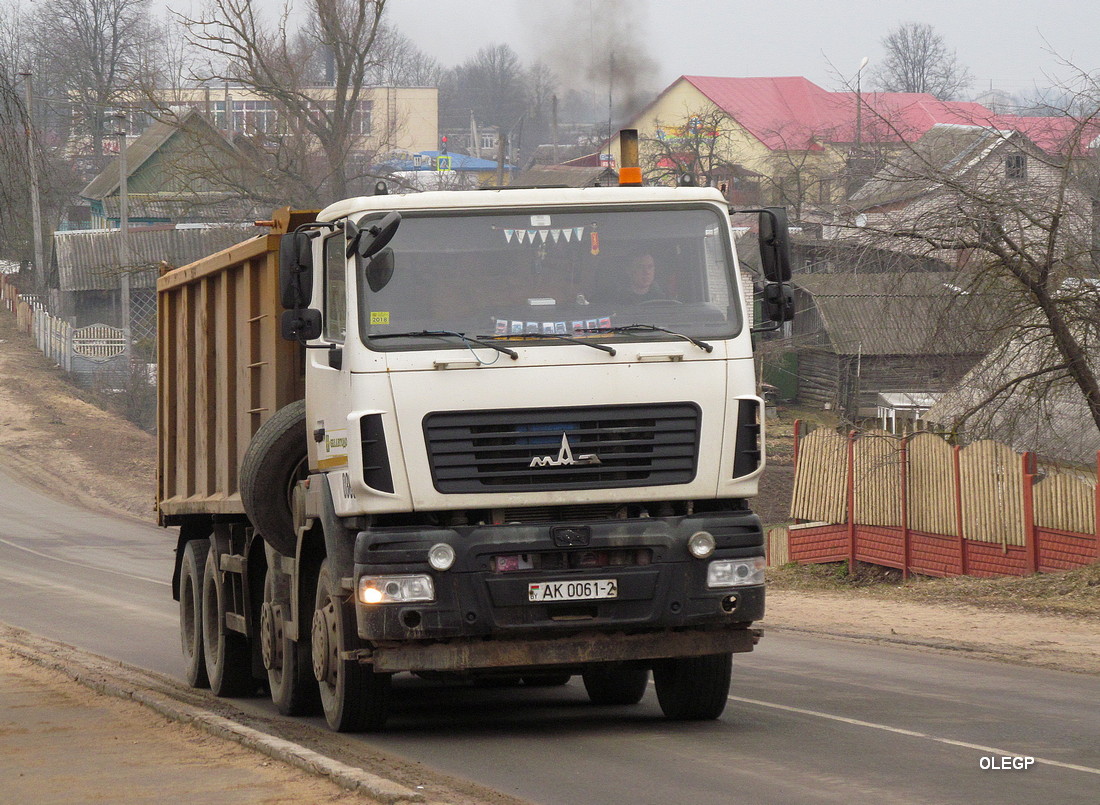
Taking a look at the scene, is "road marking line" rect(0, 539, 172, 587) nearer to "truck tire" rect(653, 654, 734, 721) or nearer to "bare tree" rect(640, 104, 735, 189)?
"truck tire" rect(653, 654, 734, 721)

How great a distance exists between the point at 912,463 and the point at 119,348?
119 ft

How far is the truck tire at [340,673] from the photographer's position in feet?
27.3

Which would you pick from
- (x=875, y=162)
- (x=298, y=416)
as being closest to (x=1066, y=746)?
(x=298, y=416)

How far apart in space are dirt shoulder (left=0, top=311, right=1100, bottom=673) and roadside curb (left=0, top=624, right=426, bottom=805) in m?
6.79

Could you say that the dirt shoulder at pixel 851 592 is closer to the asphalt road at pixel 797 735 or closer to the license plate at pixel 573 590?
the asphalt road at pixel 797 735

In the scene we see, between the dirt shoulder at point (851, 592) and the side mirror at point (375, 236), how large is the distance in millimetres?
6799

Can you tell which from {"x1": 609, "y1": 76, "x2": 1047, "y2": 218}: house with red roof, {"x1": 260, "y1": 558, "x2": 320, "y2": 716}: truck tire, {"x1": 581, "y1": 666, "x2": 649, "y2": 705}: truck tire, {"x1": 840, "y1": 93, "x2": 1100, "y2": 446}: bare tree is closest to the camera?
{"x1": 260, "y1": 558, "x2": 320, "y2": 716}: truck tire

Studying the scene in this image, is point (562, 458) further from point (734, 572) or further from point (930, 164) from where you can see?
point (930, 164)

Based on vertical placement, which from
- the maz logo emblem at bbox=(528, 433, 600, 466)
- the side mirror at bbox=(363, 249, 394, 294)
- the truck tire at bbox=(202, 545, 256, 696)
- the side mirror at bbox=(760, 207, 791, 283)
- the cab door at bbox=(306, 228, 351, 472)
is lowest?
the truck tire at bbox=(202, 545, 256, 696)

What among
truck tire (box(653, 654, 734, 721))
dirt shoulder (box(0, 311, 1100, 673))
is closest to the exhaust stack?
truck tire (box(653, 654, 734, 721))

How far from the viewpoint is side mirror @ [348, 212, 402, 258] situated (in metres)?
8.09

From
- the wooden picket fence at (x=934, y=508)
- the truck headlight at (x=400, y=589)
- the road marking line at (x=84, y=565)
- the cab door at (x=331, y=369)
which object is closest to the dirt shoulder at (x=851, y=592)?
the wooden picket fence at (x=934, y=508)

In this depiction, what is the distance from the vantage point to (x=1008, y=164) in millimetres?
18656

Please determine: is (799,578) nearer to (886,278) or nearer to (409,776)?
(886,278)
